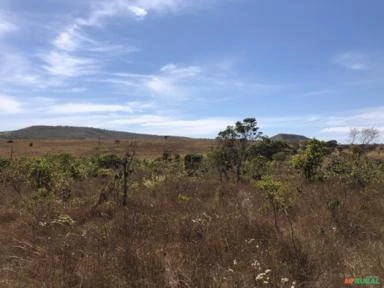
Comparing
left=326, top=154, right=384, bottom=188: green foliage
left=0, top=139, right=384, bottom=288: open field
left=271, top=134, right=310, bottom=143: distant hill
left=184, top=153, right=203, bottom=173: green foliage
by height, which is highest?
left=271, top=134, right=310, bottom=143: distant hill

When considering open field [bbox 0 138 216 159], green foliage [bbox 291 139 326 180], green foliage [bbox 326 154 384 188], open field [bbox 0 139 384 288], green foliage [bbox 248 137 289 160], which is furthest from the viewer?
open field [bbox 0 138 216 159]

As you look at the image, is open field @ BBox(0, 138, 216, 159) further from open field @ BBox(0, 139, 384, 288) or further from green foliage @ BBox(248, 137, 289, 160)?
open field @ BBox(0, 139, 384, 288)

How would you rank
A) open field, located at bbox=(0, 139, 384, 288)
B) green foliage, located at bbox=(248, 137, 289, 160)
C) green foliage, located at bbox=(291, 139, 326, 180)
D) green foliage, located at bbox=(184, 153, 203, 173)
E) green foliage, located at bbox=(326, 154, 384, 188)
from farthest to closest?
green foliage, located at bbox=(248, 137, 289, 160)
green foliage, located at bbox=(184, 153, 203, 173)
green foliage, located at bbox=(291, 139, 326, 180)
green foliage, located at bbox=(326, 154, 384, 188)
open field, located at bbox=(0, 139, 384, 288)

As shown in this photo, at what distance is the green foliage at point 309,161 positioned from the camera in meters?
13.2

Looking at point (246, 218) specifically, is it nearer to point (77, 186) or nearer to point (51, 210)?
point (51, 210)

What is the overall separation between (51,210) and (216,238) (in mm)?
4101

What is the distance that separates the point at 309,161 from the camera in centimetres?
1323

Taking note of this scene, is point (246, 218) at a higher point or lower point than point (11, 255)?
higher

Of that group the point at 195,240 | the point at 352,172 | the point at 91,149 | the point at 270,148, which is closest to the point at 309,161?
the point at 352,172

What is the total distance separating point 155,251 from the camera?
16.2 feet

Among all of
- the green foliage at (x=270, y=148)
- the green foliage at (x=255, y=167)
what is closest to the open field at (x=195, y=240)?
the green foliage at (x=255, y=167)

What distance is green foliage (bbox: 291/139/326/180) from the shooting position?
43.3 feet

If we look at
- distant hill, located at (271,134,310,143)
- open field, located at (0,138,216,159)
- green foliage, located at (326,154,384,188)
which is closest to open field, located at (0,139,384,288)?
green foliage, located at (326,154,384,188)

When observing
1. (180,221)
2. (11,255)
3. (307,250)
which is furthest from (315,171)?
(11,255)
